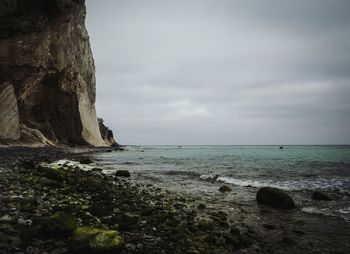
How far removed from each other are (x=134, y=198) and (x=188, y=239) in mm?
5000

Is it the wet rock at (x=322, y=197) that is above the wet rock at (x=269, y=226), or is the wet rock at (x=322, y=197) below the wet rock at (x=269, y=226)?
above

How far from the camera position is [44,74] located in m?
53.8

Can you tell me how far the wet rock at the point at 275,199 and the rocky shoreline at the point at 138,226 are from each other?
57 cm

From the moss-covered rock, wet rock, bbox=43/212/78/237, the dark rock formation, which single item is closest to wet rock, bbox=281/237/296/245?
the moss-covered rock

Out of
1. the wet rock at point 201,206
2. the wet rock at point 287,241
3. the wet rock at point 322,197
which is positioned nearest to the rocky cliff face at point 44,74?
the wet rock at point 201,206

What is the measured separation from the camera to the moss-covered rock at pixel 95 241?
17.4 ft

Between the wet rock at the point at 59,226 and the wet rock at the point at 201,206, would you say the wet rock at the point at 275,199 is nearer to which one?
the wet rock at the point at 201,206

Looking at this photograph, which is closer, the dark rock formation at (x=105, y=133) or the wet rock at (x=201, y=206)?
the wet rock at (x=201, y=206)

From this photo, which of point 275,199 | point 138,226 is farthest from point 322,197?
point 138,226

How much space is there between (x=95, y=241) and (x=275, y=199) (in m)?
7.75

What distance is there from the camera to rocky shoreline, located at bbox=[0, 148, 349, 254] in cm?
563

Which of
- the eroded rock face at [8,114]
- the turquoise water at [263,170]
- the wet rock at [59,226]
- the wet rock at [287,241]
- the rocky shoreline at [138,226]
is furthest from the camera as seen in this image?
the eroded rock face at [8,114]

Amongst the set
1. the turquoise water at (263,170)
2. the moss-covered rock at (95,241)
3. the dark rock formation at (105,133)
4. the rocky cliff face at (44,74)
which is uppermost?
the rocky cliff face at (44,74)

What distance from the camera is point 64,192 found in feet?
34.5
